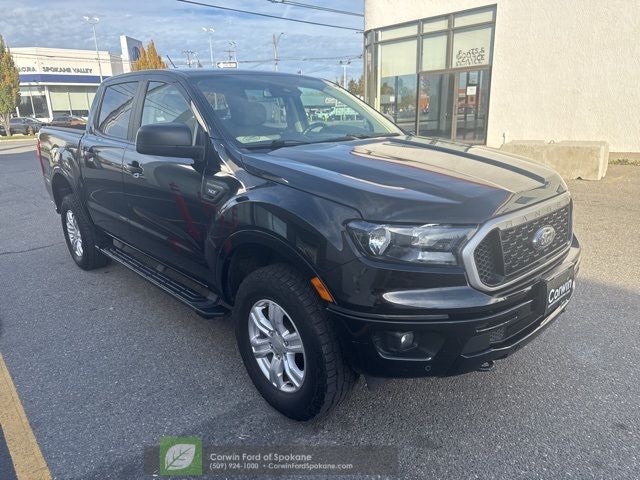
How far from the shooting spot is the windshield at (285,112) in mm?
3145

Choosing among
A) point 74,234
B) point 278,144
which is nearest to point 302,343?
point 278,144

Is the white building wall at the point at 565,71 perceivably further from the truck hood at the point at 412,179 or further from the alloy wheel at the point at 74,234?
the alloy wheel at the point at 74,234

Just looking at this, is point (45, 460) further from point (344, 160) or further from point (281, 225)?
point (344, 160)

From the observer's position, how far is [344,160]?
2703mm

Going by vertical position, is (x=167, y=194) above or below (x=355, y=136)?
below

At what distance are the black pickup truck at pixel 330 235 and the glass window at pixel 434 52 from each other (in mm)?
12624

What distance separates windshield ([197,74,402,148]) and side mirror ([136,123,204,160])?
252mm

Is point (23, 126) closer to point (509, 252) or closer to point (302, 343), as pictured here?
point (302, 343)

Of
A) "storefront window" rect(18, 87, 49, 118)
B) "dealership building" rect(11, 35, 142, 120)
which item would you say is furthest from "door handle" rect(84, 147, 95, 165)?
"storefront window" rect(18, 87, 49, 118)

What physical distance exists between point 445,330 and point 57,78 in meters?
57.3

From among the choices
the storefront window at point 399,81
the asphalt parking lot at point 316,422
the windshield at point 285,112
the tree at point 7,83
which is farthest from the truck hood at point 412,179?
the tree at point 7,83

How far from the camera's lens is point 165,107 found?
3566 millimetres

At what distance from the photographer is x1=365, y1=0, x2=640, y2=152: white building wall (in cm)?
1145

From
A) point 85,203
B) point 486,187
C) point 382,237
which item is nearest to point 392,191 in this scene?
point 382,237
